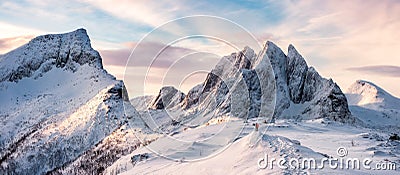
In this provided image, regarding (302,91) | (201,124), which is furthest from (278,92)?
(201,124)

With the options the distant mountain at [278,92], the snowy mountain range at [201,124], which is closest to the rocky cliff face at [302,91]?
the distant mountain at [278,92]

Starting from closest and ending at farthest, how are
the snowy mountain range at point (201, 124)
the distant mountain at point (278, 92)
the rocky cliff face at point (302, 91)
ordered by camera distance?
the snowy mountain range at point (201, 124)
the rocky cliff face at point (302, 91)
the distant mountain at point (278, 92)

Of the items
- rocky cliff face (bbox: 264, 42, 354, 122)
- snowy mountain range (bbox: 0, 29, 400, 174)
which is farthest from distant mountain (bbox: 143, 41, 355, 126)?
snowy mountain range (bbox: 0, 29, 400, 174)

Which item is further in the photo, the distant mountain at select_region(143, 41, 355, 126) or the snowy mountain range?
the distant mountain at select_region(143, 41, 355, 126)

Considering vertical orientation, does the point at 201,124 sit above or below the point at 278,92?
below

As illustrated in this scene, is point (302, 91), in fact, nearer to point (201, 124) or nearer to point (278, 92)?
point (278, 92)

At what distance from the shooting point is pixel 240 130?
44.2 meters

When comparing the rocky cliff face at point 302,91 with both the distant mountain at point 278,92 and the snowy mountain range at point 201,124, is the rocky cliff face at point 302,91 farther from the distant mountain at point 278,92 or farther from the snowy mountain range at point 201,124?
the snowy mountain range at point 201,124

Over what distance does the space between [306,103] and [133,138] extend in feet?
270

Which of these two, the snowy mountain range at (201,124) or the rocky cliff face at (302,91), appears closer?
the snowy mountain range at (201,124)

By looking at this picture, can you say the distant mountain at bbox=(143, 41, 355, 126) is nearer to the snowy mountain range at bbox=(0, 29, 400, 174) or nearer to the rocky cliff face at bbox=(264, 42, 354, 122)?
the rocky cliff face at bbox=(264, 42, 354, 122)

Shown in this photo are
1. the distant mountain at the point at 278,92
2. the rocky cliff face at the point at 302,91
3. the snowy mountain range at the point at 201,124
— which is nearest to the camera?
the snowy mountain range at the point at 201,124

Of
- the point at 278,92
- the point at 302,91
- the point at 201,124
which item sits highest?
the point at 302,91

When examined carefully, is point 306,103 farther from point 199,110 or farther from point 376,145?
point 376,145
